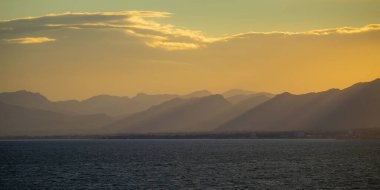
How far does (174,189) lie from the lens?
292 ft

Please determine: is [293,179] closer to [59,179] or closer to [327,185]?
[327,185]

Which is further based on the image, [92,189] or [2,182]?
[2,182]

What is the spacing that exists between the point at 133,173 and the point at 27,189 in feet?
93.8

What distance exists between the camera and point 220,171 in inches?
4729

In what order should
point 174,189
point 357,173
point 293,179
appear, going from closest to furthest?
point 174,189
point 293,179
point 357,173

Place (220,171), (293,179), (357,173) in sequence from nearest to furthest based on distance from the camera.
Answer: (293,179) → (357,173) → (220,171)

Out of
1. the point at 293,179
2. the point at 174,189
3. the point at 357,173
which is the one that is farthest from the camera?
the point at 357,173

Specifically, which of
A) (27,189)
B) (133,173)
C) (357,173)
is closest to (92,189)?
(27,189)

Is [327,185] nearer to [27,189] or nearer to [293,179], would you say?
[293,179]

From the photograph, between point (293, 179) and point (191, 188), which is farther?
point (293, 179)

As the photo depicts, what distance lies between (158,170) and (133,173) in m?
8.58

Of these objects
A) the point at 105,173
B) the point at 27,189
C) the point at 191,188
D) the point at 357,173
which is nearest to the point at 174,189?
the point at 191,188

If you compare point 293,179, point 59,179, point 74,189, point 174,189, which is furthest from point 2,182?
point 293,179

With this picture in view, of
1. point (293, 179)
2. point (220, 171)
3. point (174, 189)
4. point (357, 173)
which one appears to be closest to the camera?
point (174, 189)
